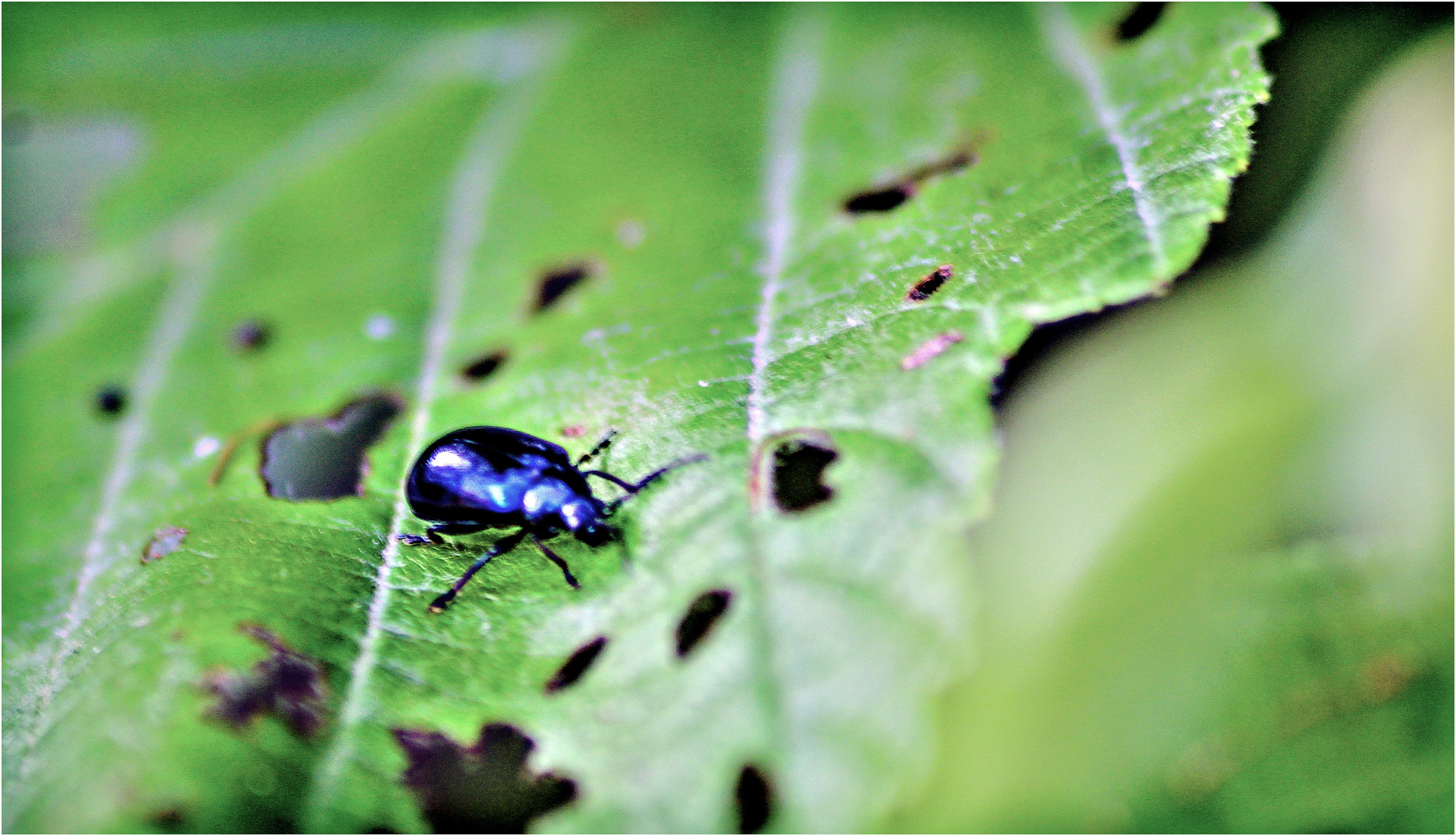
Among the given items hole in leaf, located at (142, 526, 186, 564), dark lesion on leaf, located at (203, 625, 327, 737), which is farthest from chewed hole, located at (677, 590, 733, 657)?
hole in leaf, located at (142, 526, 186, 564)

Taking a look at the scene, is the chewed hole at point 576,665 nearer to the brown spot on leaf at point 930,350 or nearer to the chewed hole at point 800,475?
the chewed hole at point 800,475

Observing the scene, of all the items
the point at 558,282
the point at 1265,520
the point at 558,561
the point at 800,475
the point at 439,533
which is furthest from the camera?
the point at 1265,520

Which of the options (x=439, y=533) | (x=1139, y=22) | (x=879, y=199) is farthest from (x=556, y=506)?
(x=1139, y=22)

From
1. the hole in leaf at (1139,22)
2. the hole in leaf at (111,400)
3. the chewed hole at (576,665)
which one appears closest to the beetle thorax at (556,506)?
the chewed hole at (576,665)

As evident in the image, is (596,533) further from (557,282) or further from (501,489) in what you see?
(557,282)

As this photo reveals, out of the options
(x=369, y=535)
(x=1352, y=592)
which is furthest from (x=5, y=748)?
(x=1352, y=592)
